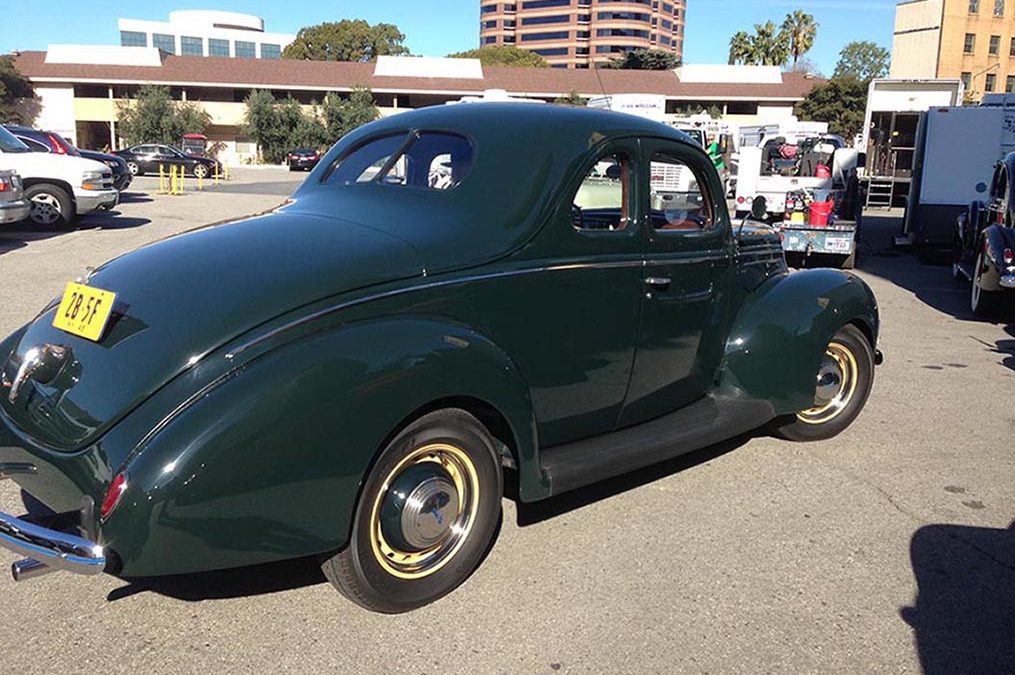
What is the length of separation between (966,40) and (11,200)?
3017 inches

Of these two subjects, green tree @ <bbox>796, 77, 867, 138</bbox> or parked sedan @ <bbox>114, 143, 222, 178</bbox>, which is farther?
green tree @ <bbox>796, 77, 867, 138</bbox>

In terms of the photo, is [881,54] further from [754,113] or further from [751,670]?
[751,670]

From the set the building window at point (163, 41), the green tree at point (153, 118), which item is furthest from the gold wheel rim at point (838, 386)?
the building window at point (163, 41)

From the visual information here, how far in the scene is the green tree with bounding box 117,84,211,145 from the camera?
173ft

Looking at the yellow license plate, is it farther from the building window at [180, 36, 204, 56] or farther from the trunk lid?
the building window at [180, 36, 204, 56]

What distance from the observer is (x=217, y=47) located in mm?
116688

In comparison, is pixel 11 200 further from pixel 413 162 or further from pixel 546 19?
pixel 546 19

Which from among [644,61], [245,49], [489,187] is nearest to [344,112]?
[644,61]

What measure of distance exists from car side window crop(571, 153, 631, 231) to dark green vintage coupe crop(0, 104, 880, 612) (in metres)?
0.02

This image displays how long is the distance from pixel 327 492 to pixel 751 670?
1.57m

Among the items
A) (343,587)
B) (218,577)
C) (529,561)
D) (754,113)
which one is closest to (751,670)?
(529,561)

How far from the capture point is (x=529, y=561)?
359 cm

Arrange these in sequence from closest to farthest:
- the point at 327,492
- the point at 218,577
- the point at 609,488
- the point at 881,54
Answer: the point at 327,492, the point at 218,577, the point at 609,488, the point at 881,54

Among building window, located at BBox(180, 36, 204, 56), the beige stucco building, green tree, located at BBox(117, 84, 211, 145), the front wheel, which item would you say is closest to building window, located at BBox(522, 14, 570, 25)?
building window, located at BBox(180, 36, 204, 56)
